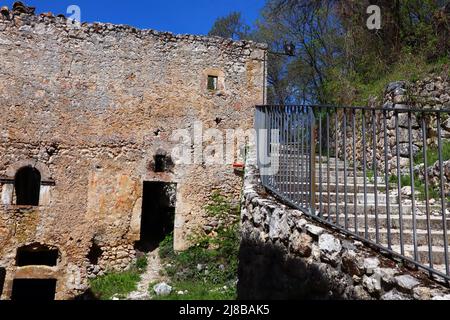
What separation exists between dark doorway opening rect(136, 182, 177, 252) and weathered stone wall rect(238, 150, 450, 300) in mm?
5770

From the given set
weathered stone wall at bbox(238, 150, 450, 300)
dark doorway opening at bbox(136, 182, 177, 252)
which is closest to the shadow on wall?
weathered stone wall at bbox(238, 150, 450, 300)

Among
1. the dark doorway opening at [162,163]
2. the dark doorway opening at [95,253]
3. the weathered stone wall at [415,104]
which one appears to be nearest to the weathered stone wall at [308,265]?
the weathered stone wall at [415,104]

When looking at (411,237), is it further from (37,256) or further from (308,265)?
(37,256)

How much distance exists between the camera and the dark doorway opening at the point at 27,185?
8492mm

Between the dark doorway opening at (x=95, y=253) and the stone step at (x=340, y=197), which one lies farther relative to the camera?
the dark doorway opening at (x=95, y=253)

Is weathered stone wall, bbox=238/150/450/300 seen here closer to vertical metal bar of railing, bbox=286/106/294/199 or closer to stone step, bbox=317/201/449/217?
vertical metal bar of railing, bbox=286/106/294/199

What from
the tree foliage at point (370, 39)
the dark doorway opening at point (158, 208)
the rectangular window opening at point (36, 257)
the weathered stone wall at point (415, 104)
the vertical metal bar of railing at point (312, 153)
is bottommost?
the rectangular window opening at point (36, 257)

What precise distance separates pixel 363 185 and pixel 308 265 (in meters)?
1.03

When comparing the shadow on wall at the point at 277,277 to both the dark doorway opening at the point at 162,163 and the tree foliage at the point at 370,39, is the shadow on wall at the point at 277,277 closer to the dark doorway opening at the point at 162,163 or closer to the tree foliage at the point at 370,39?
the dark doorway opening at the point at 162,163

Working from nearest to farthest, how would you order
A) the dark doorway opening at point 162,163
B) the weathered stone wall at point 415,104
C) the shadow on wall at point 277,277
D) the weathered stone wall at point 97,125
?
the shadow on wall at point 277,277
the weathered stone wall at point 415,104
the weathered stone wall at point 97,125
the dark doorway opening at point 162,163

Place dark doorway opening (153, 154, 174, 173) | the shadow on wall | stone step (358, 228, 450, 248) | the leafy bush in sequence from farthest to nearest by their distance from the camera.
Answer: dark doorway opening (153, 154, 174, 173)
the leafy bush
stone step (358, 228, 450, 248)
the shadow on wall

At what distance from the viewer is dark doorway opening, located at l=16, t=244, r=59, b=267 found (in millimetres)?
7871

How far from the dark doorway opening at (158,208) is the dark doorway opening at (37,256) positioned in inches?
85.9

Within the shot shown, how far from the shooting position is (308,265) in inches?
108
